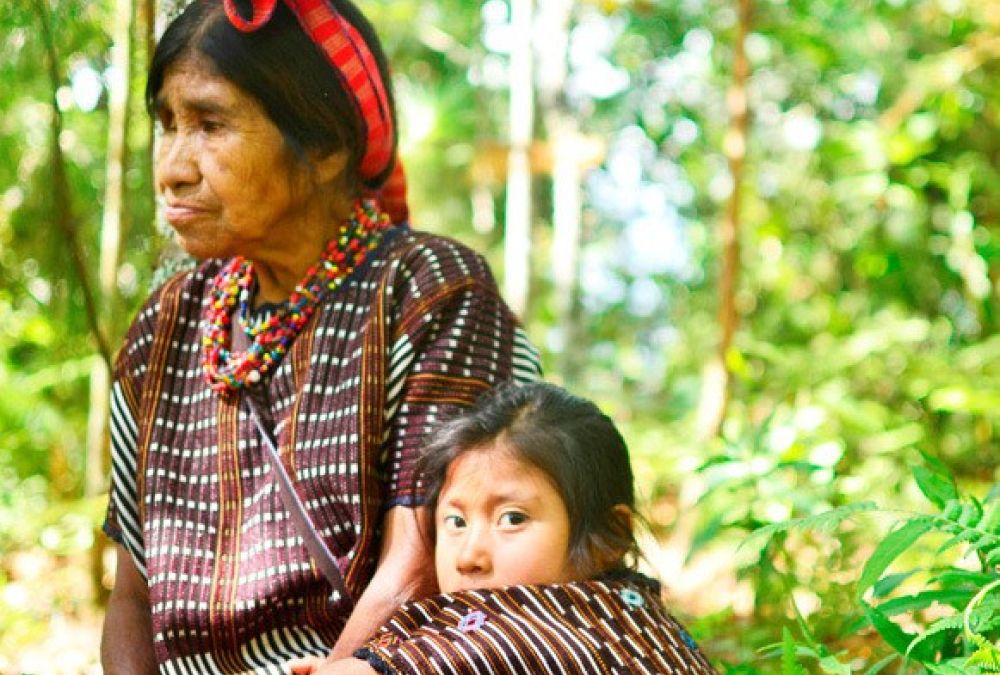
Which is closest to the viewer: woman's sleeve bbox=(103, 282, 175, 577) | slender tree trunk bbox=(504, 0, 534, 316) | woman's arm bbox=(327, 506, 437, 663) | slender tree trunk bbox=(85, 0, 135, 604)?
woman's arm bbox=(327, 506, 437, 663)

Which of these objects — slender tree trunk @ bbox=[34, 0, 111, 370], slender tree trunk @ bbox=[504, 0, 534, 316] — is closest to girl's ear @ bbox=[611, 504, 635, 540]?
slender tree trunk @ bbox=[34, 0, 111, 370]

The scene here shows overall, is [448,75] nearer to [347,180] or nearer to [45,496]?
[45,496]

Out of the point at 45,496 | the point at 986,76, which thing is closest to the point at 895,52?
the point at 986,76

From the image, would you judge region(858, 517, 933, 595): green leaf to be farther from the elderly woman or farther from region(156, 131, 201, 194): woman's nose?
region(156, 131, 201, 194): woman's nose

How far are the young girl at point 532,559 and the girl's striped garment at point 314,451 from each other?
14 centimetres

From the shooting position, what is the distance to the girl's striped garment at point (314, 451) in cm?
217

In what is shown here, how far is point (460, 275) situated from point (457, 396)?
0.23m

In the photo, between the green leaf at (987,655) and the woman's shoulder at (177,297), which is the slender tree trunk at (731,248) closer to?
the woman's shoulder at (177,297)

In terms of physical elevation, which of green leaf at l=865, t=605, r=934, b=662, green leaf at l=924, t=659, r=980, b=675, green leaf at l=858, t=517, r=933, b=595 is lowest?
green leaf at l=865, t=605, r=934, b=662

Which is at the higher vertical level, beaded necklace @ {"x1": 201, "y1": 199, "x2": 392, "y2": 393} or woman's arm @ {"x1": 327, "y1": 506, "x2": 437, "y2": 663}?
beaded necklace @ {"x1": 201, "y1": 199, "x2": 392, "y2": 393}

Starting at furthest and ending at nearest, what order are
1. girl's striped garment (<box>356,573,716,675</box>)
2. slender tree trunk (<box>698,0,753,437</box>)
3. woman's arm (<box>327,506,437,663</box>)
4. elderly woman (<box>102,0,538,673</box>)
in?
slender tree trunk (<box>698,0,753,437</box>)
elderly woman (<box>102,0,538,673</box>)
woman's arm (<box>327,506,437,663</box>)
girl's striped garment (<box>356,573,716,675</box>)

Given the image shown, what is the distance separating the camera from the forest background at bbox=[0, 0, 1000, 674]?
3.31 m

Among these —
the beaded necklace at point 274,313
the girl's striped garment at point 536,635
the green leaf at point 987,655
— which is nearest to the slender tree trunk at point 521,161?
the beaded necklace at point 274,313

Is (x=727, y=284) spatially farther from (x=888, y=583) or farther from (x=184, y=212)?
(x=184, y=212)
